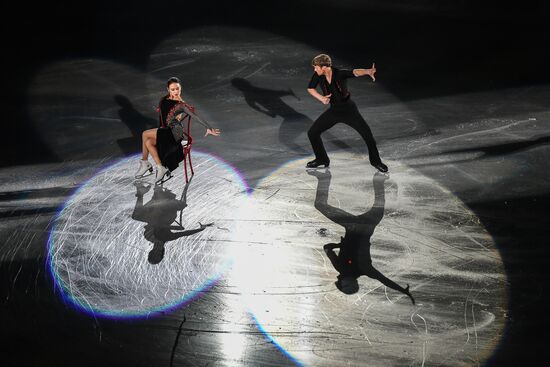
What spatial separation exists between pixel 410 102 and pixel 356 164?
270 cm

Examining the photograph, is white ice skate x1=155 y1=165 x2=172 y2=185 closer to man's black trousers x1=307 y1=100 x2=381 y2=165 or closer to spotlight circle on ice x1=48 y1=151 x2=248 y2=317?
spotlight circle on ice x1=48 y1=151 x2=248 y2=317

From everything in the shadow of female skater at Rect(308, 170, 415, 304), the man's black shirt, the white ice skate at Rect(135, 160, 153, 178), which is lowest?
the white ice skate at Rect(135, 160, 153, 178)

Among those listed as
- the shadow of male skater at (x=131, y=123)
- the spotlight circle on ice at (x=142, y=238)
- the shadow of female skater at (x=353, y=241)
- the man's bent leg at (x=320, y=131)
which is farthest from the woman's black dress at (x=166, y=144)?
the shadow of female skater at (x=353, y=241)

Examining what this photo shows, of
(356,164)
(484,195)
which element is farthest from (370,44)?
(484,195)

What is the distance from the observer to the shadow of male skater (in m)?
10.6

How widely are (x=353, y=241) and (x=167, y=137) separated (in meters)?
3.15

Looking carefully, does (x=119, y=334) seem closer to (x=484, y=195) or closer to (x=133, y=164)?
(x=133, y=164)

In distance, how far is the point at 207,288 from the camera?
675cm

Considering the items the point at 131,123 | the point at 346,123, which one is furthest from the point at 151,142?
the point at 346,123

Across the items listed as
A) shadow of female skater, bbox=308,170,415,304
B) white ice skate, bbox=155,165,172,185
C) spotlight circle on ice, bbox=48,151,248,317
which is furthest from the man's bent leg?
white ice skate, bbox=155,165,172,185

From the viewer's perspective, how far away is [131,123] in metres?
11.5

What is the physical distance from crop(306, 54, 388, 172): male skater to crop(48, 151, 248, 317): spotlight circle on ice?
1247 millimetres

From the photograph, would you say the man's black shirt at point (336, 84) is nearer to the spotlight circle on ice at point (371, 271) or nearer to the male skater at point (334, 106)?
the male skater at point (334, 106)

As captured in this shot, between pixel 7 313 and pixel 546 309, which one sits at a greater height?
pixel 546 309
